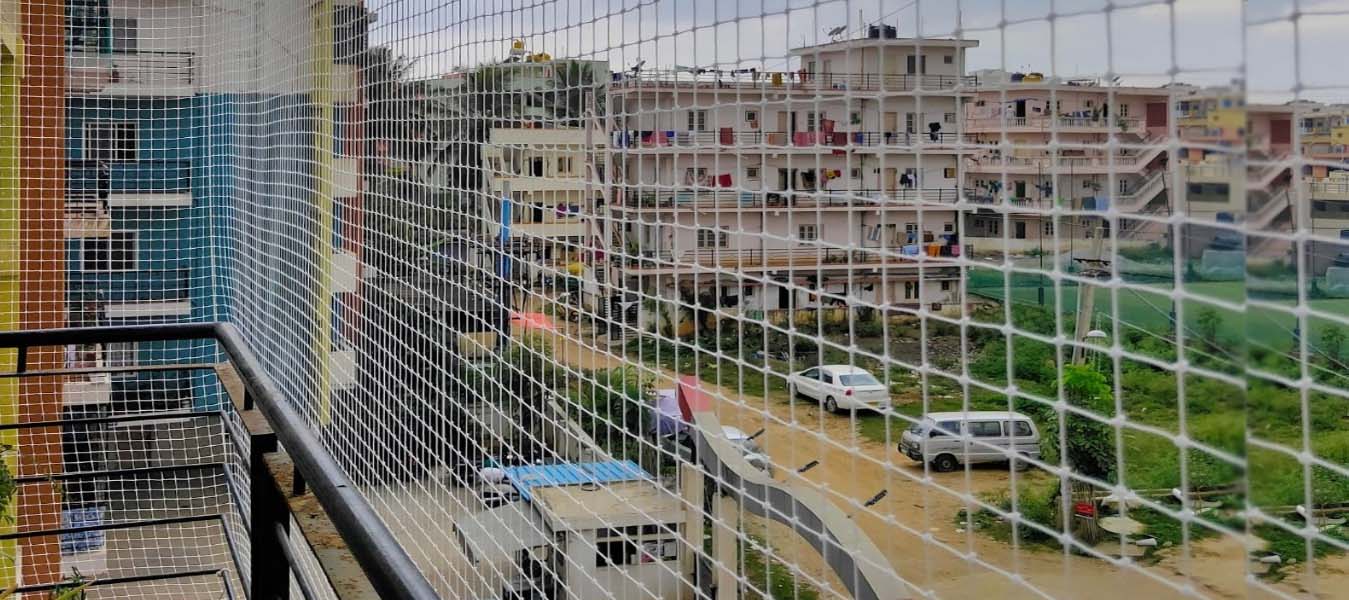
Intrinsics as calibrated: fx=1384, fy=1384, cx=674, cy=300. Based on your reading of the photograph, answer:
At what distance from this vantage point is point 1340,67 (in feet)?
2.02

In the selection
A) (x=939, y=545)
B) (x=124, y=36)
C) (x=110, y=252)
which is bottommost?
(x=939, y=545)

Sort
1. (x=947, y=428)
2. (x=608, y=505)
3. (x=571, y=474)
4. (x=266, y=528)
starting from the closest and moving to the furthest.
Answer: (x=947, y=428) < (x=266, y=528) < (x=608, y=505) < (x=571, y=474)

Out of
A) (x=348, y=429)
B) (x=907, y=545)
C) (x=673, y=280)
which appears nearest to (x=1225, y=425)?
(x=907, y=545)

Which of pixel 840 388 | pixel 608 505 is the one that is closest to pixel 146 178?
pixel 608 505

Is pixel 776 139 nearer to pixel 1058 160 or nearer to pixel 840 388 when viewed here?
pixel 840 388

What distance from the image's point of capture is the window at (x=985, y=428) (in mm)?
887

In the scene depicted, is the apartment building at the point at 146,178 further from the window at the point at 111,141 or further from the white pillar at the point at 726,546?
the white pillar at the point at 726,546

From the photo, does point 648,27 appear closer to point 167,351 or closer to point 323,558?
point 323,558

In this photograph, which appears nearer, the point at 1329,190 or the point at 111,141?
the point at 1329,190

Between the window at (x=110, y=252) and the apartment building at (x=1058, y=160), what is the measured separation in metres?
3.19

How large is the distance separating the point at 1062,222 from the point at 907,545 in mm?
275

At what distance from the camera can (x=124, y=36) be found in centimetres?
366

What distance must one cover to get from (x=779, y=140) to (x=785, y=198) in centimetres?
5

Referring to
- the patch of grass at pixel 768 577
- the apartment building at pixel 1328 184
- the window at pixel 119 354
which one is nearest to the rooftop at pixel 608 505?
the patch of grass at pixel 768 577
